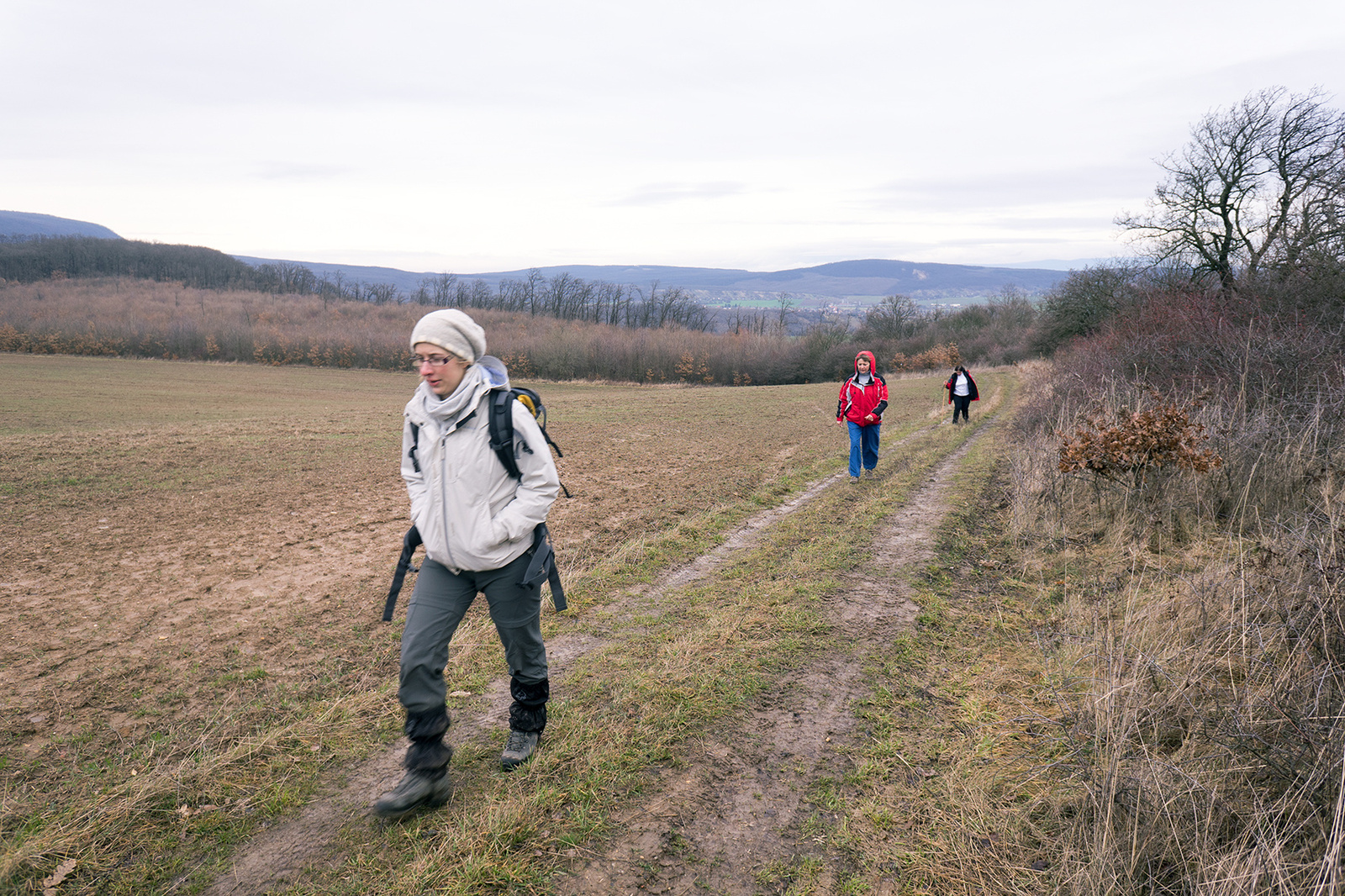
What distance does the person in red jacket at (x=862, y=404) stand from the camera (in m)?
10.9

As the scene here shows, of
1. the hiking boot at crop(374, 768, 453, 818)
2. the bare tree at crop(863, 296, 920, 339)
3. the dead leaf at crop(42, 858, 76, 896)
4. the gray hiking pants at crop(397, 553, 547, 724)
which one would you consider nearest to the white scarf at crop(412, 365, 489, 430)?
the gray hiking pants at crop(397, 553, 547, 724)

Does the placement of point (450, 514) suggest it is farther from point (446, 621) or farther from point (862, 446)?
point (862, 446)

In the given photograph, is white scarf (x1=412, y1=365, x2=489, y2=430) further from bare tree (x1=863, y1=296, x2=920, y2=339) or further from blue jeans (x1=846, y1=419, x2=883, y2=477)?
bare tree (x1=863, y1=296, x2=920, y2=339)

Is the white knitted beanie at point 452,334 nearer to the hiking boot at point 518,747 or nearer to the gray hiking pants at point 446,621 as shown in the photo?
the gray hiking pants at point 446,621

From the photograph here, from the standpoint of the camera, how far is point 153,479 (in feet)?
44.0

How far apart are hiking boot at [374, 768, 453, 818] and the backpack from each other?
0.89 metres

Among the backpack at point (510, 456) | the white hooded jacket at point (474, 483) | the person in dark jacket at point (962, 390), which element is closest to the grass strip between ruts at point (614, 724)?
the backpack at point (510, 456)

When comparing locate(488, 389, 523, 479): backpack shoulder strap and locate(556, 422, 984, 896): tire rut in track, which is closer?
locate(556, 422, 984, 896): tire rut in track

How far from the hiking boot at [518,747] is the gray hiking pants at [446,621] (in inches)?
14.1

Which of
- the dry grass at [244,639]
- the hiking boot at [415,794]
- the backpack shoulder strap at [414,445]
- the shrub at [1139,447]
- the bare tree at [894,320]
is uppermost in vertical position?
the bare tree at [894,320]

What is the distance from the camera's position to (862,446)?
38.7 ft

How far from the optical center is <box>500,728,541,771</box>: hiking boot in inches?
143

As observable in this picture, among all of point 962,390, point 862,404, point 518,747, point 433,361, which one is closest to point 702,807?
point 518,747

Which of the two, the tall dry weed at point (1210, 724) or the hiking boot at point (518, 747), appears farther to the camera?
the hiking boot at point (518, 747)
